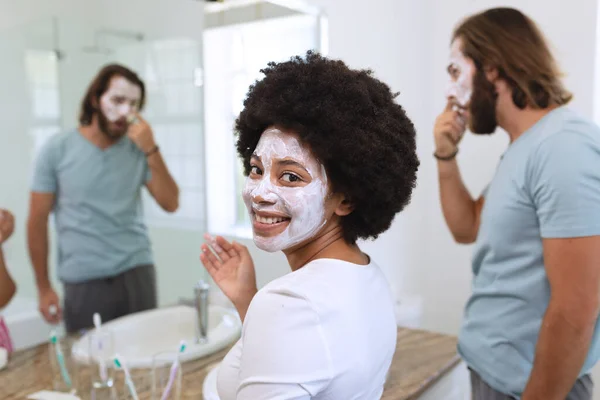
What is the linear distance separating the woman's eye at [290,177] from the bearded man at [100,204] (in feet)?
2.12

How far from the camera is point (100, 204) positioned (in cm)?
115

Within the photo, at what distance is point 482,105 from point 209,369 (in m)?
0.84

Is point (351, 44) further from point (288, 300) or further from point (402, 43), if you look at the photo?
point (288, 300)

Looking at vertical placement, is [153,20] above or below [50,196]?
above

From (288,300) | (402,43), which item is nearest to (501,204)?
(288,300)

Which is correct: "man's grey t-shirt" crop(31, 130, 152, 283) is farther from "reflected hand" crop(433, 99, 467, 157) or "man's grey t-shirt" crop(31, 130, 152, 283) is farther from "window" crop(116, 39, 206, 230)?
"reflected hand" crop(433, 99, 467, 157)

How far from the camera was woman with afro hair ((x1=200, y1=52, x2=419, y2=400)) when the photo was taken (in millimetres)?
545

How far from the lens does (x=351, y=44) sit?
156 cm

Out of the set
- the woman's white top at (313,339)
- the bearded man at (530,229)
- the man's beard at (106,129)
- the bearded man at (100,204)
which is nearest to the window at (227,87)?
the bearded man at (100,204)

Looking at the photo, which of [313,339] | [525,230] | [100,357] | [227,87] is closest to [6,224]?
[100,357]

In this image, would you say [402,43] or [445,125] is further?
[402,43]

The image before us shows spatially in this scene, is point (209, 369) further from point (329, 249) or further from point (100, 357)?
point (329, 249)

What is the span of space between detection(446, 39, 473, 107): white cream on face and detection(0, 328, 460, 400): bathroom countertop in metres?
0.61

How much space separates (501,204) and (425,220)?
1124mm
